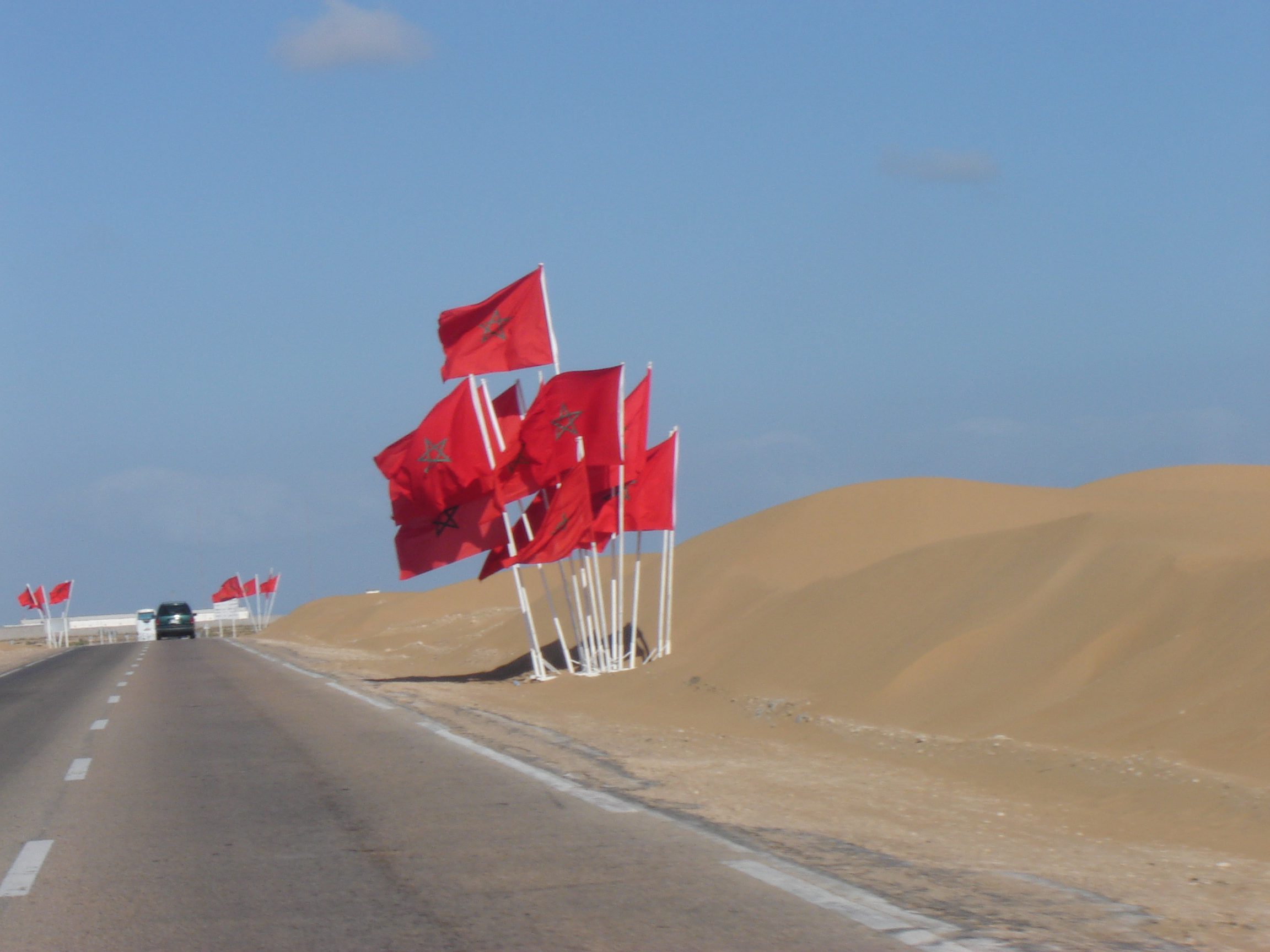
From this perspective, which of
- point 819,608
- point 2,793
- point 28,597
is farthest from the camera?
point 28,597

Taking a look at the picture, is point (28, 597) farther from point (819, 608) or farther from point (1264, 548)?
point (1264, 548)

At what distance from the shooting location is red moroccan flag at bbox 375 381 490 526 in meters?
22.4

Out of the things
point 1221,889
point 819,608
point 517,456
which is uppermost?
point 517,456

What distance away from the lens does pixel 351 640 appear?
54.9 m

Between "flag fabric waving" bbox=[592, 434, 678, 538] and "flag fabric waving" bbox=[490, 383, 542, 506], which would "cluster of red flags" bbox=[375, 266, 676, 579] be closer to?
"flag fabric waving" bbox=[490, 383, 542, 506]

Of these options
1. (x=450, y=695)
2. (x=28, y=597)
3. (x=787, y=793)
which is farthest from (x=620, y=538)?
(x=28, y=597)

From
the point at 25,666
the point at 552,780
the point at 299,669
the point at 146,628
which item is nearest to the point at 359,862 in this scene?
the point at 552,780

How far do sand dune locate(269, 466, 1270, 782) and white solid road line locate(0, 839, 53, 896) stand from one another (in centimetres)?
827

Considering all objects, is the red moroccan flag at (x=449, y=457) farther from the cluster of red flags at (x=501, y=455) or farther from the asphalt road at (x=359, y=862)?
the asphalt road at (x=359, y=862)

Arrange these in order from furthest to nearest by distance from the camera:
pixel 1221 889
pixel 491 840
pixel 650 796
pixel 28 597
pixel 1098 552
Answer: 1. pixel 28 597
2. pixel 1098 552
3. pixel 650 796
4. pixel 491 840
5. pixel 1221 889

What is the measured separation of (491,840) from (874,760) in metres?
5.67

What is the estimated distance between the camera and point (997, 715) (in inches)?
567

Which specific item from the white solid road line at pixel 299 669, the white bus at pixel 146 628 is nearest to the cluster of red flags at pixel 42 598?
the white bus at pixel 146 628

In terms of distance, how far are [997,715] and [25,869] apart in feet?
31.2
